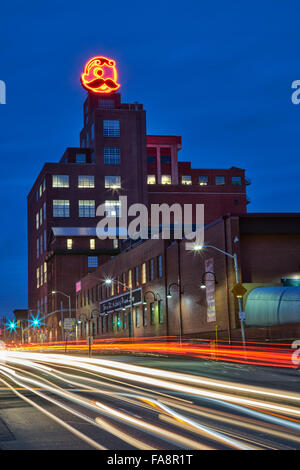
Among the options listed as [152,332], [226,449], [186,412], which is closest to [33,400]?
[186,412]

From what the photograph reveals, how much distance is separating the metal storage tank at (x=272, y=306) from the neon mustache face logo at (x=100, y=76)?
8229 centimetres

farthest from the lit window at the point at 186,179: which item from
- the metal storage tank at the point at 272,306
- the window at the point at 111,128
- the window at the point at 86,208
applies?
the metal storage tank at the point at 272,306

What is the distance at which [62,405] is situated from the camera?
18.3 m

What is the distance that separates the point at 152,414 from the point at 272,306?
32.3 meters

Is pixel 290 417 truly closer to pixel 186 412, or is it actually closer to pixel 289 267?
pixel 186 412

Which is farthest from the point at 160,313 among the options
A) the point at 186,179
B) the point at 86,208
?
the point at 186,179

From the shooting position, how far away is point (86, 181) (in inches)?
4700

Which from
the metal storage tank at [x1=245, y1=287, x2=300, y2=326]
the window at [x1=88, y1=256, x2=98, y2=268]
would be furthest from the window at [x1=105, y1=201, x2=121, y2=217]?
the metal storage tank at [x1=245, y1=287, x2=300, y2=326]

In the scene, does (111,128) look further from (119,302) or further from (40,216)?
(119,302)

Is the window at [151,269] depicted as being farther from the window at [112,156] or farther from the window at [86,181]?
the window at [112,156]

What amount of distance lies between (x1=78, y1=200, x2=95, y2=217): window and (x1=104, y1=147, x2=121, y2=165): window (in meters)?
8.36

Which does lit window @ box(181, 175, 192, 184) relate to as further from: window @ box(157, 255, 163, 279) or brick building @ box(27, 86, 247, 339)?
window @ box(157, 255, 163, 279)

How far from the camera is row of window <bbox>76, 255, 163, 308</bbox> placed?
223 ft

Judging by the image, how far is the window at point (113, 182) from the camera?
119750 millimetres
